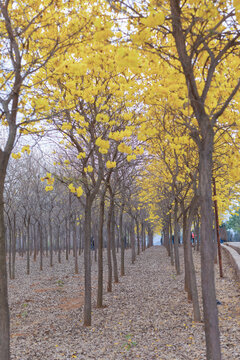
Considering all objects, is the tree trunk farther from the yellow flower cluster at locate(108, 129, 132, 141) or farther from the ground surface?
the yellow flower cluster at locate(108, 129, 132, 141)

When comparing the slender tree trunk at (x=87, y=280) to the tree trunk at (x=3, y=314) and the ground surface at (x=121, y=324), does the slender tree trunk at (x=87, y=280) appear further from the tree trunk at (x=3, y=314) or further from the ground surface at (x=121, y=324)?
the tree trunk at (x=3, y=314)

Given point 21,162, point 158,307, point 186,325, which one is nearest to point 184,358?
point 186,325

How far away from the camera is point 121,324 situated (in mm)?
7242

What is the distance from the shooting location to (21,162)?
61.4 ft

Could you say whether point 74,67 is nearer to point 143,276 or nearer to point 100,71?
point 100,71

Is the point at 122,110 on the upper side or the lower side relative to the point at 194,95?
upper

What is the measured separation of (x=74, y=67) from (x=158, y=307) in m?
6.82

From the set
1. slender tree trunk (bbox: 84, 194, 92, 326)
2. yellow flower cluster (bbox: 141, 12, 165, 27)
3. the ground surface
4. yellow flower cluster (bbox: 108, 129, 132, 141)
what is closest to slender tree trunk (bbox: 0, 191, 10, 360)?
the ground surface

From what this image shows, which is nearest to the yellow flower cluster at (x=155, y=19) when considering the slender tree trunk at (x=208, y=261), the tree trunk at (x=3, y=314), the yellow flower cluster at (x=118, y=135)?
the slender tree trunk at (x=208, y=261)

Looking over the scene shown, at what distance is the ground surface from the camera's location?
5.55 metres

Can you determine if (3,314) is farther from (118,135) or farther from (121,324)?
(121,324)

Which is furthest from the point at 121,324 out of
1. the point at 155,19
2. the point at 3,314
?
the point at 155,19

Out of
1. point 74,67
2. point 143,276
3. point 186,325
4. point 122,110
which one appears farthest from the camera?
point 143,276

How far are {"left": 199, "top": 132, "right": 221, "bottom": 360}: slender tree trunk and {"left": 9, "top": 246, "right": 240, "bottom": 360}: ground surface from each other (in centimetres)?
193
